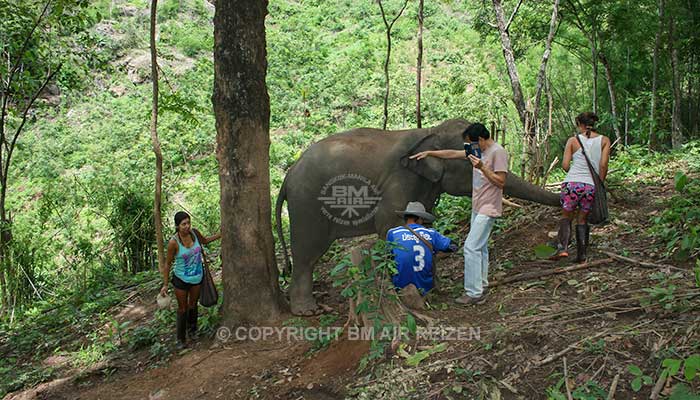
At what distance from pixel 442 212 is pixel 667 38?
639 centimetres

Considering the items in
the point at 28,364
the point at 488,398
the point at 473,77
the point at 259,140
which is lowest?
the point at 28,364

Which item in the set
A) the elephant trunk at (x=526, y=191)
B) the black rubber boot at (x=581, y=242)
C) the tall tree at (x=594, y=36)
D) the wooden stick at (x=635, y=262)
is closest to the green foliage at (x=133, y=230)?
the elephant trunk at (x=526, y=191)

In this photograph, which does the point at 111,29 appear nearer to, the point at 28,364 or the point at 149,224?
the point at 149,224


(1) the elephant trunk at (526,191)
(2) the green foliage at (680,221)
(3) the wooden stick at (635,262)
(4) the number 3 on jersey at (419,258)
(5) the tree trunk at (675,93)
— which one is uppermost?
(5) the tree trunk at (675,93)

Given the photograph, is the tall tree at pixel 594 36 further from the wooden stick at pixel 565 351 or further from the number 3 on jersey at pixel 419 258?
the wooden stick at pixel 565 351

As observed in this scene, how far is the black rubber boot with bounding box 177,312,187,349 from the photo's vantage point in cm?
603

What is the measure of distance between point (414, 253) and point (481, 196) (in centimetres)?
83

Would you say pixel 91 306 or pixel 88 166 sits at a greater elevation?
pixel 88 166

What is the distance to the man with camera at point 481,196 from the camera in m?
Answer: 5.18

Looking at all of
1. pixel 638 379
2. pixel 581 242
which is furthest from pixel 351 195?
pixel 638 379

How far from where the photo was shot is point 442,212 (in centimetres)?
896

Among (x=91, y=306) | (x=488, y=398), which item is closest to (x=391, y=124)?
(x=91, y=306)

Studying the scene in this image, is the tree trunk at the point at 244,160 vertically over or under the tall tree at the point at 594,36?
under

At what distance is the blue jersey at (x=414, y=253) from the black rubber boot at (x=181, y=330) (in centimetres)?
235
